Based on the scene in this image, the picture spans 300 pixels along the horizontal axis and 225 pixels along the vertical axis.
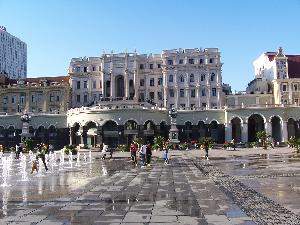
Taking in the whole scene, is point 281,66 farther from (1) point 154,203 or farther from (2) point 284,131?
(1) point 154,203

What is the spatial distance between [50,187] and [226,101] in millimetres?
84019

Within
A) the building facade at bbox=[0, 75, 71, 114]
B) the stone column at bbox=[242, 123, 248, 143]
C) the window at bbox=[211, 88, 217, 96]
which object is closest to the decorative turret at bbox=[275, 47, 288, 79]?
the window at bbox=[211, 88, 217, 96]

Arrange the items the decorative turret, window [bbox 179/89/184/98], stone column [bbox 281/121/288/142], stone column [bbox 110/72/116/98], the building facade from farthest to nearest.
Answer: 1. the building facade
2. stone column [bbox 110/72/116/98]
3. window [bbox 179/89/184/98]
4. the decorative turret
5. stone column [bbox 281/121/288/142]

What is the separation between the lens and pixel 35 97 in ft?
332

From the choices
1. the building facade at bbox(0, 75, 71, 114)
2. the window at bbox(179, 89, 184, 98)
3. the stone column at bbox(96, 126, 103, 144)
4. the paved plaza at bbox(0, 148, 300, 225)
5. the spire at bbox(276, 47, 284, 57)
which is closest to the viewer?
the paved plaza at bbox(0, 148, 300, 225)

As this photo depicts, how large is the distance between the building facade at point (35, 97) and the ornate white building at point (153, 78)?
341 centimetres

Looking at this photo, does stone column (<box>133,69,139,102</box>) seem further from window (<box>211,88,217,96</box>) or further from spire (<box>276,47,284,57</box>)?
spire (<box>276,47,284,57</box>)

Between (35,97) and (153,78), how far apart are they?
28672 millimetres

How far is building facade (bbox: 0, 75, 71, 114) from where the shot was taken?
100m

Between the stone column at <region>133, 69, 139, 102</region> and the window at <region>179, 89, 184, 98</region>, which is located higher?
the stone column at <region>133, 69, 139, 102</region>

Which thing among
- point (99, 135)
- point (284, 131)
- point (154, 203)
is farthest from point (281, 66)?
point (154, 203)

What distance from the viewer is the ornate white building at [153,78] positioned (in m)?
96.1

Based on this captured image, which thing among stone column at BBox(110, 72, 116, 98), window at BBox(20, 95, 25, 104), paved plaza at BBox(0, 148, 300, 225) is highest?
stone column at BBox(110, 72, 116, 98)

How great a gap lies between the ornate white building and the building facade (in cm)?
341
